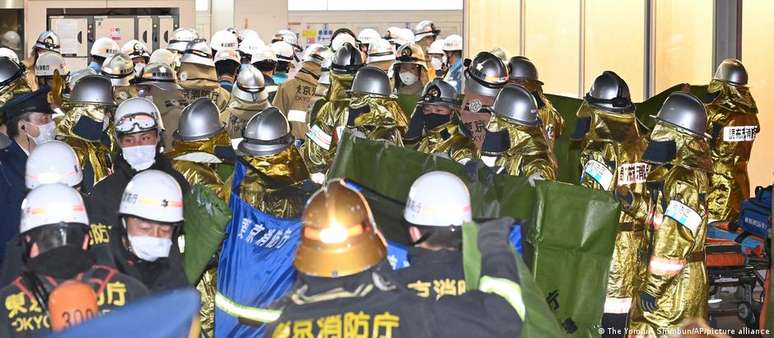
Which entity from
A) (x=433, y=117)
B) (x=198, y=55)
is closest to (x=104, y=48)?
(x=198, y=55)

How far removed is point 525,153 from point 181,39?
9.72 meters

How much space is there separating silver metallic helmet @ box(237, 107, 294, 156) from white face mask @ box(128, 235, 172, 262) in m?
2.45

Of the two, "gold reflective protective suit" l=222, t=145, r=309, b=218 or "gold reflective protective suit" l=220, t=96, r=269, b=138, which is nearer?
"gold reflective protective suit" l=222, t=145, r=309, b=218

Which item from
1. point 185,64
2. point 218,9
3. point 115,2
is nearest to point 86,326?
point 185,64

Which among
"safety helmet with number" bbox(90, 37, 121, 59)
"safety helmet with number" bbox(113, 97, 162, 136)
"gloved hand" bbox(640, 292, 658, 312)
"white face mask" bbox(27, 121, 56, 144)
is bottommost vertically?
"gloved hand" bbox(640, 292, 658, 312)

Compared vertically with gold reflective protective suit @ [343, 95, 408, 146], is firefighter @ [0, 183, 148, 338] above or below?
below

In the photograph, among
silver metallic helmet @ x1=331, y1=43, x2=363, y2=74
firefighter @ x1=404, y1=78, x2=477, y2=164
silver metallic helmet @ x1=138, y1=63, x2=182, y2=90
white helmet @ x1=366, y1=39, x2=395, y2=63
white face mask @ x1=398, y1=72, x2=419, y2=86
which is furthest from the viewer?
white helmet @ x1=366, y1=39, x2=395, y2=63

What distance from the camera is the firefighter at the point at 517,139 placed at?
7949 millimetres

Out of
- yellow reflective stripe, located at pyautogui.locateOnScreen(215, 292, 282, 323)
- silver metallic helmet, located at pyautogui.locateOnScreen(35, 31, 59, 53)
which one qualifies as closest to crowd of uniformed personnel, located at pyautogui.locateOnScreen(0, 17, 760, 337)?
yellow reflective stripe, located at pyautogui.locateOnScreen(215, 292, 282, 323)

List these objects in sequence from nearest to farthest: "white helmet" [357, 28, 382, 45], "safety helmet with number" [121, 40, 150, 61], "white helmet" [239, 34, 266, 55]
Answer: "white helmet" [239, 34, 266, 55], "white helmet" [357, 28, 382, 45], "safety helmet with number" [121, 40, 150, 61]

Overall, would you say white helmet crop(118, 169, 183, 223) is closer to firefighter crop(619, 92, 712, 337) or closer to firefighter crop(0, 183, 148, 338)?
firefighter crop(0, 183, 148, 338)

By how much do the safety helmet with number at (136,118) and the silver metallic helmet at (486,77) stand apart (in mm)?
2658

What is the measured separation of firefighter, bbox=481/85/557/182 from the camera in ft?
26.1

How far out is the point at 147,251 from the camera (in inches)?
221
